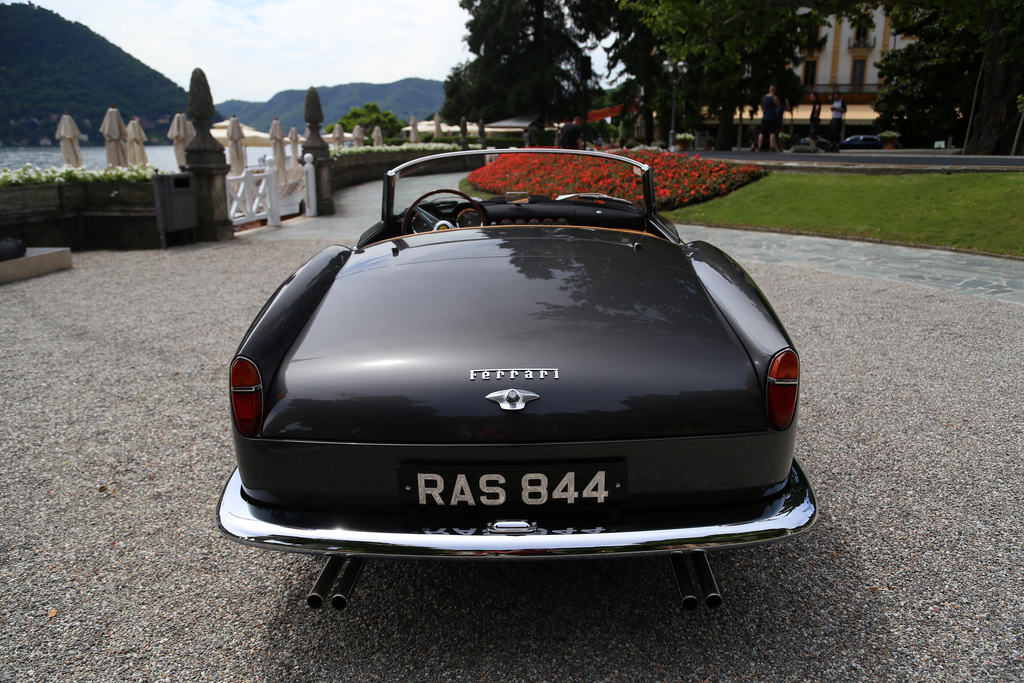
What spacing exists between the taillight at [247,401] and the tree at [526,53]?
50.6m

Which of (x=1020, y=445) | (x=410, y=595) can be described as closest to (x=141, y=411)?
(x=410, y=595)

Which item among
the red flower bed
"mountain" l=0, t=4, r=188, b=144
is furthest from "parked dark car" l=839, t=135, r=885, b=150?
"mountain" l=0, t=4, r=188, b=144

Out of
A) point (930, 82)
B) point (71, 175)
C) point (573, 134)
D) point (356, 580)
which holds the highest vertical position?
point (930, 82)

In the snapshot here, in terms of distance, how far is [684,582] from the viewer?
2.06m

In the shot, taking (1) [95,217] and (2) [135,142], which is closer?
(1) [95,217]

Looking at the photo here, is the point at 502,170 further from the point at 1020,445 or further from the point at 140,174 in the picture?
the point at 1020,445

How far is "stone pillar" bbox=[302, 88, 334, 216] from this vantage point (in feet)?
50.6

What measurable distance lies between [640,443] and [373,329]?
0.90 meters

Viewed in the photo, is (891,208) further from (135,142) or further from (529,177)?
(135,142)

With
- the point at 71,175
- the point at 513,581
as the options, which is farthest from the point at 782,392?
the point at 71,175

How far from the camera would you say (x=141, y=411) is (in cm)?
421

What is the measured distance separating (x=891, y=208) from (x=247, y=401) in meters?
12.2

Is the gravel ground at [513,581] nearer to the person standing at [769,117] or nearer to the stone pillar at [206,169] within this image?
the stone pillar at [206,169]

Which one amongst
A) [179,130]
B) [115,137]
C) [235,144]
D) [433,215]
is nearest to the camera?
[433,215]
